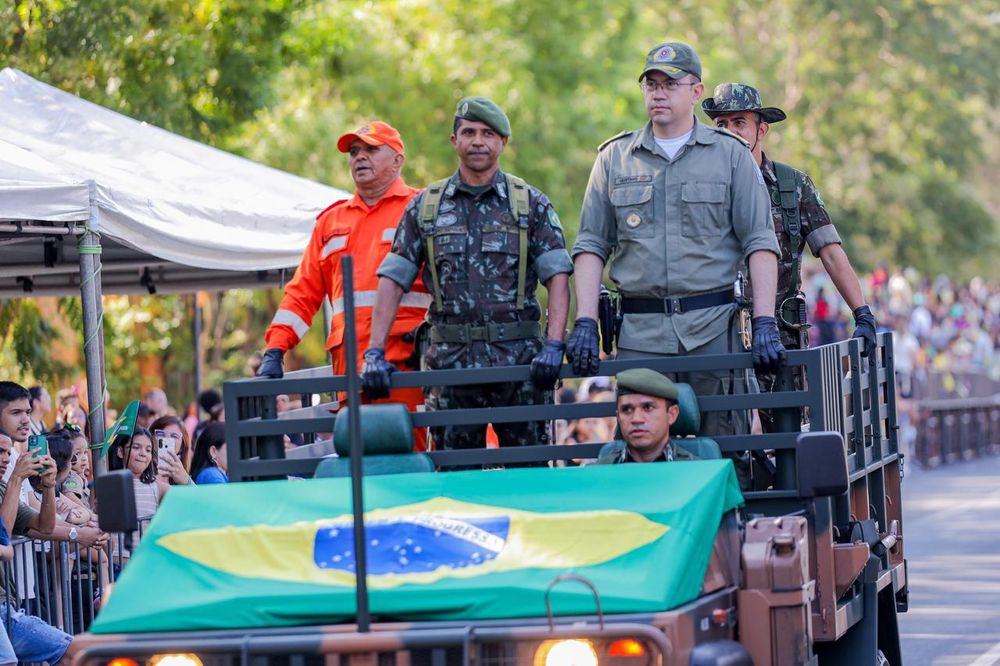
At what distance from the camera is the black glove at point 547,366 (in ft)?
22.8

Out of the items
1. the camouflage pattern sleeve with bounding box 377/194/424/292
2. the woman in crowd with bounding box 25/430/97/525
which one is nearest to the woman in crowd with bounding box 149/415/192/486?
the woman in crowd with bounding box 25/430/97/525

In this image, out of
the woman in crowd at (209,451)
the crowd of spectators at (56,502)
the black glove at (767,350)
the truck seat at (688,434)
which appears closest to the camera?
the truck seat at (688,434)

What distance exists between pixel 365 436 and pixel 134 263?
279 inches

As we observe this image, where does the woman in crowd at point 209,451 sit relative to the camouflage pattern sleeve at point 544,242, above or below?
below

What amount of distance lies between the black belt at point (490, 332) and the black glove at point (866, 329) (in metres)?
1.50

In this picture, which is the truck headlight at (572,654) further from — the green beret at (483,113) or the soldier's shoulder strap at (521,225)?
the green beret at (483,113)

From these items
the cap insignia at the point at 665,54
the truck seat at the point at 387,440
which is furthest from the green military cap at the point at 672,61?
the truck seat at the point at 387,440

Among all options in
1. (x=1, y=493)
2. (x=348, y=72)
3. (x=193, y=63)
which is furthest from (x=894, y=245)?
(x=1, y=493)

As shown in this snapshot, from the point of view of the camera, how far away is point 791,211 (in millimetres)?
9156

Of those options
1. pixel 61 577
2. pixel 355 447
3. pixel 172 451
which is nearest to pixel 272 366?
pixel 61 577

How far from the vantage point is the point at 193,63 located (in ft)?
55.6

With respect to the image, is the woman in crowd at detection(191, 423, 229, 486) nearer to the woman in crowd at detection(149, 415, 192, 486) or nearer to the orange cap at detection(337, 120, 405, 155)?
the woman in crowd at detection(149, 415, 192, 486)

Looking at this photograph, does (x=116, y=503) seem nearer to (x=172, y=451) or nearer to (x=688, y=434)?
(x=688, y=434)

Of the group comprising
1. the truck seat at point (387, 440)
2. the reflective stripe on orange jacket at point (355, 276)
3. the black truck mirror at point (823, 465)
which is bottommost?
the black truck mirror at point (823, 465)
